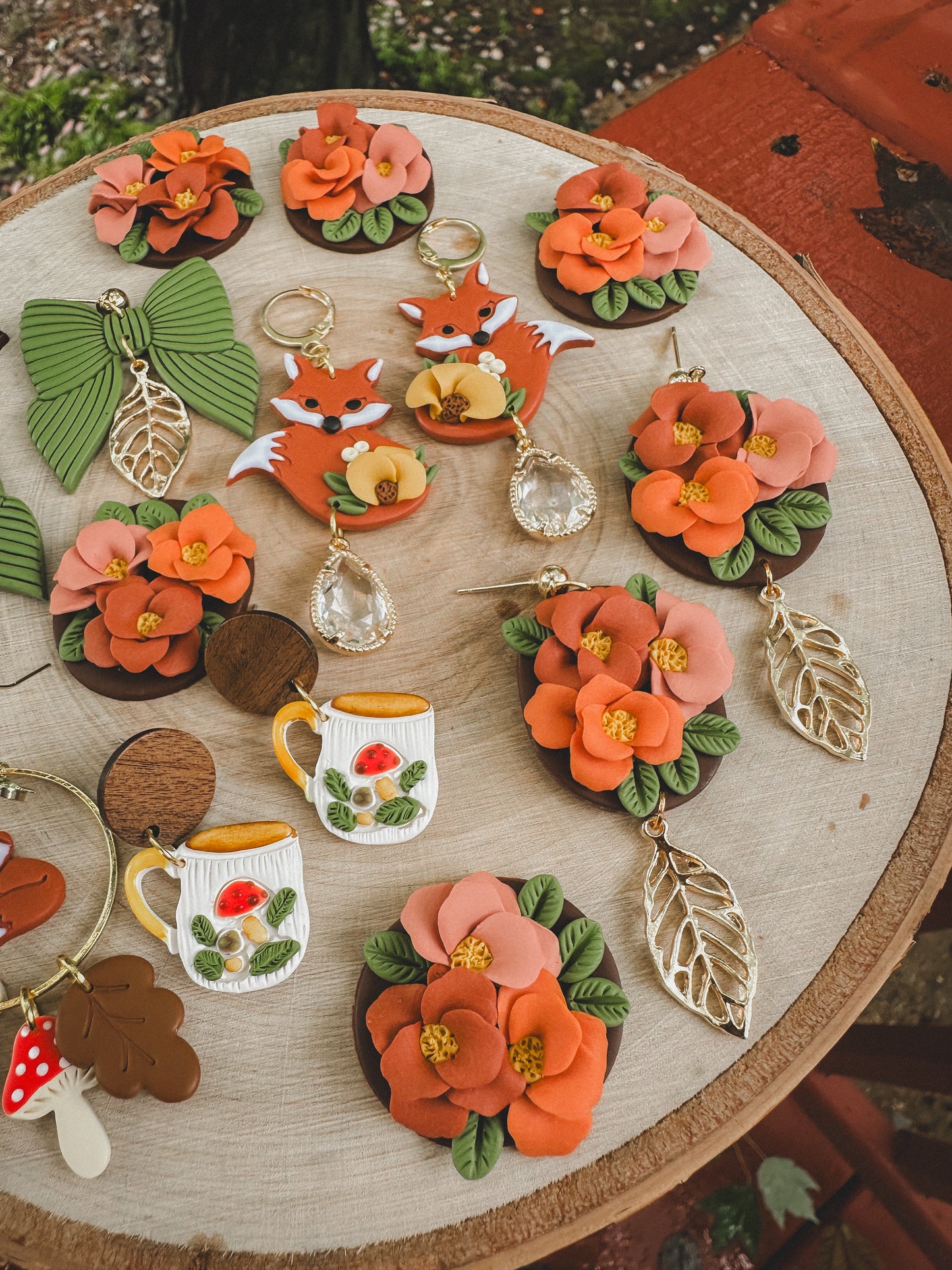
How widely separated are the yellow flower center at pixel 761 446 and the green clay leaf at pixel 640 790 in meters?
0.49

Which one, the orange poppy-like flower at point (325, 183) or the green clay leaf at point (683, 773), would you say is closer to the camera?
the green clay leaf at point (683, 773)

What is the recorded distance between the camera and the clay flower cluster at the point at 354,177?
1483mm

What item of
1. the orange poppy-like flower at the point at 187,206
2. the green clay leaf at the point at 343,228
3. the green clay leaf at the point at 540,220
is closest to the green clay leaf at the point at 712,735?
the green clay leaf at the point at 540,220

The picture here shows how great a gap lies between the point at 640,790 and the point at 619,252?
2.84 ft

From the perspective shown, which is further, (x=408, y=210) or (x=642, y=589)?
(x=408, y=210)

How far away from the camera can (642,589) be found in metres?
1.22

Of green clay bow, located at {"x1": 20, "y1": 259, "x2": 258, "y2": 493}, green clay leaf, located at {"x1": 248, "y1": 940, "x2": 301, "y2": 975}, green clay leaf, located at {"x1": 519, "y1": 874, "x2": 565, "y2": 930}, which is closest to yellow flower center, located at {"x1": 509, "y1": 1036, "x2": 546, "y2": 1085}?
green clay leaf, located at {"x1": 519, "y1": 874, "x2": 565, "y2": 930}

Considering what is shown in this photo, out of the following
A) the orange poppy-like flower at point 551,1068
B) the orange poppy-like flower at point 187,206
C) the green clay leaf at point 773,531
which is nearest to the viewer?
the orange poppy-like flower at point 551,1068

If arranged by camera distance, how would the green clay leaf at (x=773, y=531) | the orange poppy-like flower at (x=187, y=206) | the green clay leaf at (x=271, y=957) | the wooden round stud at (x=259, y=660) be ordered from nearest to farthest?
1. the green clay leaf at (x=271, y=957)
2. the wooden round stud at (x=259, y=660)
3. the green clay leaf at (x=773, y=531)
4. the orange poppy-like flower at (x=187, y=206)

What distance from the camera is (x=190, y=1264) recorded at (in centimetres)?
96

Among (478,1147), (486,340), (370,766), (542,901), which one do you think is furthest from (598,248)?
(478,1147)

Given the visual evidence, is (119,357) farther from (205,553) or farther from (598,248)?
(598,248)

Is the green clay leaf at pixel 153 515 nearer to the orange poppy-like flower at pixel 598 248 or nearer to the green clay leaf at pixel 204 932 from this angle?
the green clay leaf at pixel 204 932

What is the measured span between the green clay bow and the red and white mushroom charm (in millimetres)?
778
